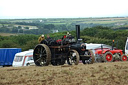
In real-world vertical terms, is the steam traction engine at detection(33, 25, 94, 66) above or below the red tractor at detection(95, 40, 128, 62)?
above

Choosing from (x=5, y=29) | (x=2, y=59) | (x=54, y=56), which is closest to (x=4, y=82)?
(x=54, y=56)

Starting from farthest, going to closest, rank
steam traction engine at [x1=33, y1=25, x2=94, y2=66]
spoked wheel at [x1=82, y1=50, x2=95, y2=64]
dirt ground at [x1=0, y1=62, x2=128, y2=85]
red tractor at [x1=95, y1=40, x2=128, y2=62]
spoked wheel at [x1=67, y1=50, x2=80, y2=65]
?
red tractor at [x1=95, y1=40, x2=128, y2=62]
spoked wheel at [x1=82, y1=50, x2=95, y2=64]
steam traction engine at [x1=33, y1=25, x2=94, y2=66]
spoked wheel at [x1=67, y1=50, x2=80, y2=65]
dirt ground at [x1=0, y1=62, x2=128, y2=85]

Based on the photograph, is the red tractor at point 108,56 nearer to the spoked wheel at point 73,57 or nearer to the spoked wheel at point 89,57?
the spoked wheel at point 89,57

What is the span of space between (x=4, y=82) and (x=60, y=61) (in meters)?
6.82

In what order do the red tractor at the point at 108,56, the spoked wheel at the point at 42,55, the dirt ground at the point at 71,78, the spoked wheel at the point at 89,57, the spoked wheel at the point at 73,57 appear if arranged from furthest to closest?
the red tractor at the point at 108,56
the spoked wheel at the point at 89,57
the spoked wheel at the point at 42,55
the spoked wheel at the point at 73,57
the dirt ground at the point at 71,78

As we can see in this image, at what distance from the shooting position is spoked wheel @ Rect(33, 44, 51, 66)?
15.1 m

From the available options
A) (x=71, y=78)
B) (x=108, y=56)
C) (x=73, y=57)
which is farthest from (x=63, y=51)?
(x=71, y=78)

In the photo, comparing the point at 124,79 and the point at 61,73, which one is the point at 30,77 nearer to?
the point at 61,73

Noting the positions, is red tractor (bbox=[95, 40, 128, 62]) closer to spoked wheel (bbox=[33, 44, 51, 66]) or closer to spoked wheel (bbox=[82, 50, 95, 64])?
spoked wheel (bbox=[82, 50, 95, 64])

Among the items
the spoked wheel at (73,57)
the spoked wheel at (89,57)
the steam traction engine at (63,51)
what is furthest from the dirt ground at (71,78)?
the spoked wheel at (89,57)

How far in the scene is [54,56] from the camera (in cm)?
1579

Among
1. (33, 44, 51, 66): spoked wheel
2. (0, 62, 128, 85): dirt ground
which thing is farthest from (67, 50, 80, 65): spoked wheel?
(0, 62, 128, 85): dirt ground

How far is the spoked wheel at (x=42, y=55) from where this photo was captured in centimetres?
1511

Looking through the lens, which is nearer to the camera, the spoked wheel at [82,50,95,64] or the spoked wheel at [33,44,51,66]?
the spoked wheel at [33,44,51,66]
